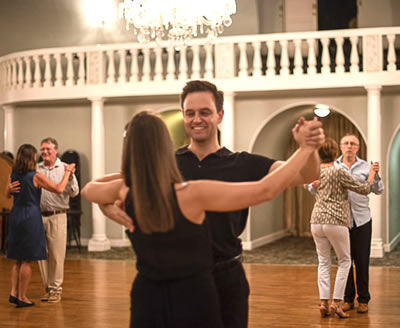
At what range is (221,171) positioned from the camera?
2.88m

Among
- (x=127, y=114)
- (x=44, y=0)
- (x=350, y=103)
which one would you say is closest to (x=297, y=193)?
(x=350, y=103)

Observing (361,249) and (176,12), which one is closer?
(361,249)

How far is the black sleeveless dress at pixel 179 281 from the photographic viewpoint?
2381 mm

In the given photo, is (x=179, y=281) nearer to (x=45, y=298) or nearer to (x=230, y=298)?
(x=230, y=298)

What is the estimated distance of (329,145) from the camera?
5980 millimetres

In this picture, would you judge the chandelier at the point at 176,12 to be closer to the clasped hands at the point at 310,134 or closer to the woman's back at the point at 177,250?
the clasped hands at the point at 310,134

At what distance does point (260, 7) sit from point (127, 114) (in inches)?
155

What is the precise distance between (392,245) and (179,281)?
10159mm

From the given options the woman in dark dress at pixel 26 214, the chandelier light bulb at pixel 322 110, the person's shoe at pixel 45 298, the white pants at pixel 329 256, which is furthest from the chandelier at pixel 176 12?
the white pants at pixel 329 256

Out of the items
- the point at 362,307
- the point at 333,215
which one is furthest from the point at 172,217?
the point at 362,307

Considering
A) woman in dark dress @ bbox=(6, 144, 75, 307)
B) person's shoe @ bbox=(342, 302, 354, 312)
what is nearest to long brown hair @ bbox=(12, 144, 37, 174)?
woman in dark dress @ bbox=(6, 144, 75, 307)

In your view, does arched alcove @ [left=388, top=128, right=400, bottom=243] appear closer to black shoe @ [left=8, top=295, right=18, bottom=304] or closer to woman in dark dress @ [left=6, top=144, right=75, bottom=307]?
woman in dark dress @ [left=6, top=144, right=75, bottom=307]

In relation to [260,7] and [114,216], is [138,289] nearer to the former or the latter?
[114,216]

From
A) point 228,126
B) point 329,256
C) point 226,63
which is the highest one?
point 226,63
